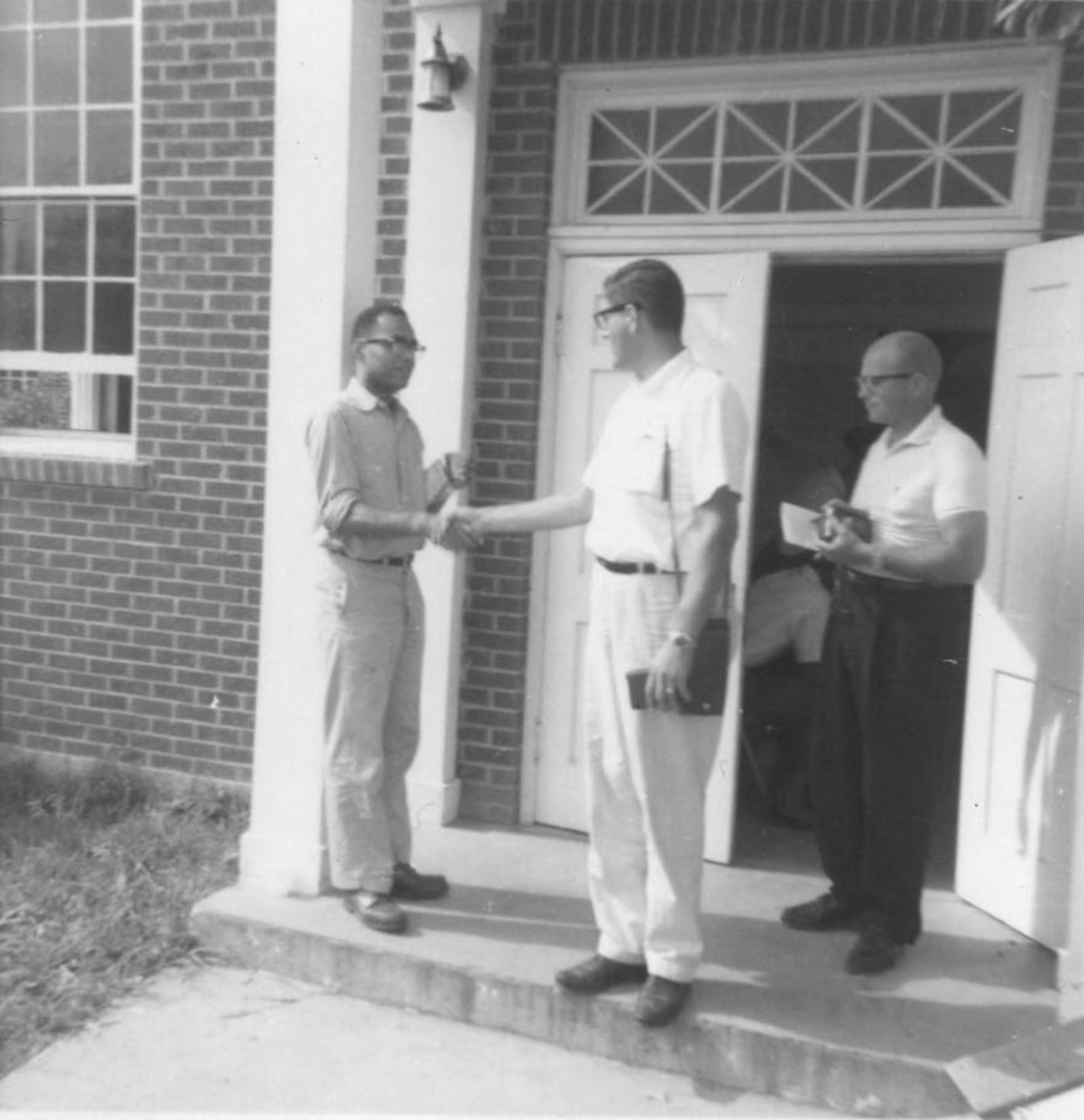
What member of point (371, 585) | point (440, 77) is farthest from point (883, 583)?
point (440, 77)

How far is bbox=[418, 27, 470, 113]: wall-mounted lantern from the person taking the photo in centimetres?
463

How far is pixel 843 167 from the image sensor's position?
177 inches

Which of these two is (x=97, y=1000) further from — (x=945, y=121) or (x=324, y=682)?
(x=945, y=121)

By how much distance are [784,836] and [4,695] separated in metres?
3.67

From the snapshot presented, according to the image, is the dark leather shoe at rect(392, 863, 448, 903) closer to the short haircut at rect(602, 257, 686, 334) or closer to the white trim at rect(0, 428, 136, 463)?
the short haircut at rect(602, 257, 686, 334)

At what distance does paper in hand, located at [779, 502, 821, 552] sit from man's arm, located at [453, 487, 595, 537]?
0.58 meters

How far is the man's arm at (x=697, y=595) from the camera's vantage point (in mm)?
3172

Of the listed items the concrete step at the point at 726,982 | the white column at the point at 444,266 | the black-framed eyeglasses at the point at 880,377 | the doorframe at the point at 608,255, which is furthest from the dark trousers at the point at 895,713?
the white column at the point at 444,266

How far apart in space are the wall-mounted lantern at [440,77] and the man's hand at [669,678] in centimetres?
246

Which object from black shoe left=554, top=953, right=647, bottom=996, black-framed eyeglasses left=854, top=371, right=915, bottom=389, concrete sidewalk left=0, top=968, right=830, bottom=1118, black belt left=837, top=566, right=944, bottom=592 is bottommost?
concrete sidewalk left=0, top=968, right=830, bottom=1118

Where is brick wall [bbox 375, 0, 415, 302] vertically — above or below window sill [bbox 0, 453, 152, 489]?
above

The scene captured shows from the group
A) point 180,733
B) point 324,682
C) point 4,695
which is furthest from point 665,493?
point 4,695

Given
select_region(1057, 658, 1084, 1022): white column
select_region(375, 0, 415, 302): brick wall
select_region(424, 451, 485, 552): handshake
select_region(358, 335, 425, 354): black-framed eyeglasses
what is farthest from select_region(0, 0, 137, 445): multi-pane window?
select_region(1057, 658, 1084, 1022): white column

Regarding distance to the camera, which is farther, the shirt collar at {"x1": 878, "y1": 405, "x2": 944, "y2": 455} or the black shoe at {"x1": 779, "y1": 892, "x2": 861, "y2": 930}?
the black shoe at {"x1": 779, "y1": 892, "x2": 861, "y2": 930}
